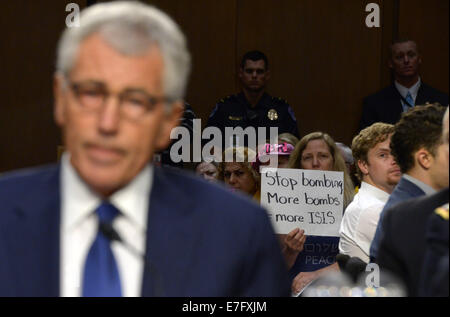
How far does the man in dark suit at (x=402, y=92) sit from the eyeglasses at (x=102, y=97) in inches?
223

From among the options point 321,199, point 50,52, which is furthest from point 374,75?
point 321,199

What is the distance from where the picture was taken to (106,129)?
1.23m

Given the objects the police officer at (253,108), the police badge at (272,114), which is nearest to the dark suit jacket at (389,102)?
the police officer at (253,108)

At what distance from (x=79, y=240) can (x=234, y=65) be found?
6489 mm

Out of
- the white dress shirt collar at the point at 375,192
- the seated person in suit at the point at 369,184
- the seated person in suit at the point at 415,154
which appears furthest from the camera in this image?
the white dress shirt collar at the point at 375,192

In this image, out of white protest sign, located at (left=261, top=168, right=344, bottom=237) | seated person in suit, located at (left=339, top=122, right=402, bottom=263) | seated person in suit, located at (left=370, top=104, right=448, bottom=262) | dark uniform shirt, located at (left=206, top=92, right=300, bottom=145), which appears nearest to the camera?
seated person in suit, located at (left=370, top=104, right=448, bottom=262)

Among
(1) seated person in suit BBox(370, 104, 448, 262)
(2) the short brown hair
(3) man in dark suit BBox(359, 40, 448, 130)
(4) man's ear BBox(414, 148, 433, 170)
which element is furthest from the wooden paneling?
(4) man's ear BBox(414, 148, 433, 170)

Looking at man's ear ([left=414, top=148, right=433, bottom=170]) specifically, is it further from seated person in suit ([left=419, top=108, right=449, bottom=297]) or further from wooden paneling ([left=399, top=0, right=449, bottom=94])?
wooden paneling ([left=399, top=0, right=449, bottom=94])

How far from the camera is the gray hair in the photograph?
4.09 ft

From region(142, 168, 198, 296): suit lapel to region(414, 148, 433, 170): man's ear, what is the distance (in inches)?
60.4

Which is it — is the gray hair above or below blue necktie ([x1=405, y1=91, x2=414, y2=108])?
above

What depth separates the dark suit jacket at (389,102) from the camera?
22.2 ft

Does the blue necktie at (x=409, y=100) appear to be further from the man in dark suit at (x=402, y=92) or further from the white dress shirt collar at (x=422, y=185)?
the white dress shirt collar at (x=422, y=185)
